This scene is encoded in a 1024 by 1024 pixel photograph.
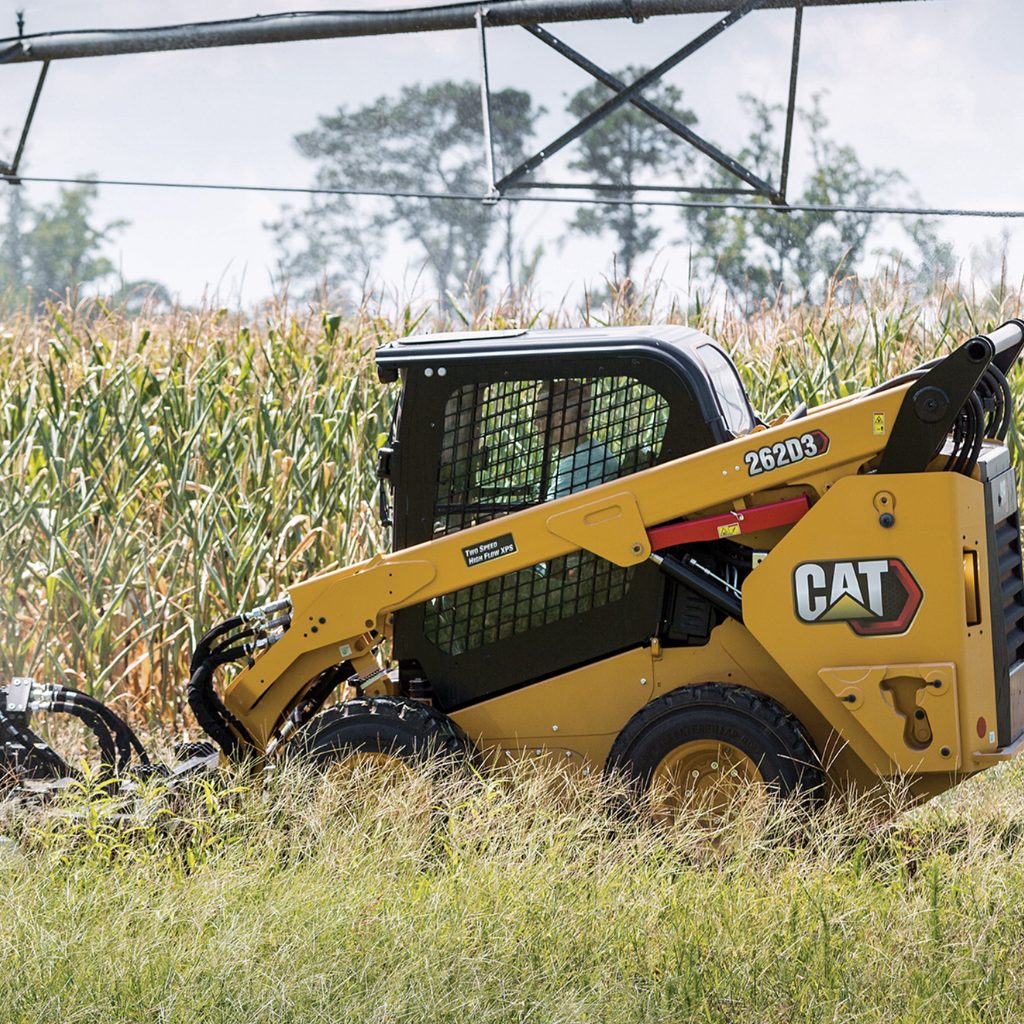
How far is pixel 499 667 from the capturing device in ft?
13.8

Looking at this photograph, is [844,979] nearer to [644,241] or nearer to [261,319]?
[261,319]

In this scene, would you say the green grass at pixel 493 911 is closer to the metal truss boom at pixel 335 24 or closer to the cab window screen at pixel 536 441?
the cab window screen at pixel 536 441

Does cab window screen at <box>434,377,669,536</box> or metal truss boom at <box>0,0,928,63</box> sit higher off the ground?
metal truss boom at <box>0,0,928,63</box>

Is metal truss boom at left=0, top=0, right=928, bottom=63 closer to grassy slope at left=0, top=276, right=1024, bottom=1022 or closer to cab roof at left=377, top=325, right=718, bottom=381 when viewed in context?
grassy slope at left=0, top=276, right=1024, bottom=1022

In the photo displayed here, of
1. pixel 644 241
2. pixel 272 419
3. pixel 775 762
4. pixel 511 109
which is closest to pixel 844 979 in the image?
pixel 775 762

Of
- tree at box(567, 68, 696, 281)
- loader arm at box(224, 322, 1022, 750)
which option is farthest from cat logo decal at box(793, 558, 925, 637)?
tree at box(567, 68, 696, 281)

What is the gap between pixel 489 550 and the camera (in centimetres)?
403

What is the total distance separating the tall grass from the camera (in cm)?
566

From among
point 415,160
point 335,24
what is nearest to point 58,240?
point 415,160

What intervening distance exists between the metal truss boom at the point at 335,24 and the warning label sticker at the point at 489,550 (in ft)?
11.4

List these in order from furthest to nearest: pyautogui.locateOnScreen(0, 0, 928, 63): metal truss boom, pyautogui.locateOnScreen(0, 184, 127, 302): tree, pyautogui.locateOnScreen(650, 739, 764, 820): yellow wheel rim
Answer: pyautogui.locateOnScreen(0, 184, 127, 302): tree
pyautogui.locateOnScreen(0, 0, 928, 63): metal truss boom
pyautogui.locateOnScreen(650, 739, 764, 820): yellow wheel rim

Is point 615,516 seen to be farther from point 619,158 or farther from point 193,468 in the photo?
point 619,158

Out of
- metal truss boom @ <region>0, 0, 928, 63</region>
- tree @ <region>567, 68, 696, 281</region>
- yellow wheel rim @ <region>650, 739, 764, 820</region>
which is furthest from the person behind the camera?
tree @ <region>567, 68, 696, 281</region>

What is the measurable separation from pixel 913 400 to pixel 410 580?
1.47 meters
